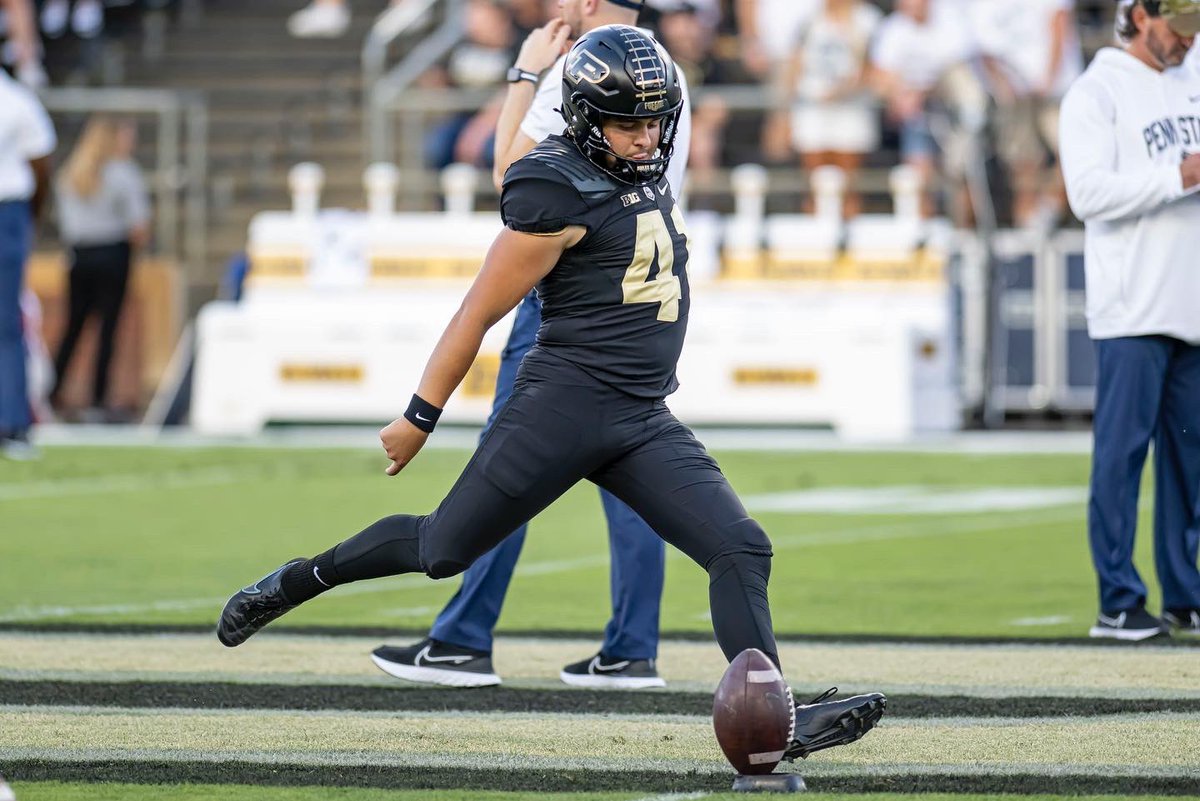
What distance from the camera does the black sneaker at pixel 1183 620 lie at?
8008 mm

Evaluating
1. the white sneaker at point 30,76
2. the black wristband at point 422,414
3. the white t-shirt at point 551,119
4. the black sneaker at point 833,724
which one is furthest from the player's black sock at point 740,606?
the white sneaker at point 30,76

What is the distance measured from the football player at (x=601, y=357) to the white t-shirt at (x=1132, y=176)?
273 cm

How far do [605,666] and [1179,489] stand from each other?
7.65ft

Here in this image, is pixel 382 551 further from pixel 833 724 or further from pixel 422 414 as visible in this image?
pixel 833 724

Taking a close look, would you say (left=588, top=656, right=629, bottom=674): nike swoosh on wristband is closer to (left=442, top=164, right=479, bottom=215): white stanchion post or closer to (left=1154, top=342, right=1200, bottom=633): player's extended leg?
(left=1154, top=342, right=1200, bottom=633): player's extended leg

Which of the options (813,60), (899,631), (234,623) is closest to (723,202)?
(813,60)

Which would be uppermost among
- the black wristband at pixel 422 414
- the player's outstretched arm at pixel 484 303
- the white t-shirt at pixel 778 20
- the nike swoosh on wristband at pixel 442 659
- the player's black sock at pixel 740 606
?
the white t-shirt at pixel 778 20

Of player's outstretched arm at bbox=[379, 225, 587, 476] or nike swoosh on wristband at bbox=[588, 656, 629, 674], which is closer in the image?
player's outstretched arm at bbox=[379, 225, 587, 476]

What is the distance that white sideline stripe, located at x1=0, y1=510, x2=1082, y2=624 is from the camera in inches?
339

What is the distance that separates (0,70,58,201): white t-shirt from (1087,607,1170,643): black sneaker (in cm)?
860

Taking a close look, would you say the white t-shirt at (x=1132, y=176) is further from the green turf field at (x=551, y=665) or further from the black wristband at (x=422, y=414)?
the black wristband at (x=422, y=414)

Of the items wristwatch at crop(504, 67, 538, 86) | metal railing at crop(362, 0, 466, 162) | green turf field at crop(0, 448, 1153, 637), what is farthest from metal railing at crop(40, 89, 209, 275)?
wristwatch at crop(504, 67, 538, 86)

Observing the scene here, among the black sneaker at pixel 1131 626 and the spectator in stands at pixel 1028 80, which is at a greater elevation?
the spectator in stands at pixel 1028 80

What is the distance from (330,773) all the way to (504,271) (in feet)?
4.07
